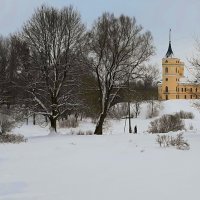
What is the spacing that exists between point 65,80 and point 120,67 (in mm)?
4676

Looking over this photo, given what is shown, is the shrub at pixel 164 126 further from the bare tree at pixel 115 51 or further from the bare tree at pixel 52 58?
the bare tree at pixel 52 58

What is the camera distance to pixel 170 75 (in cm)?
10225

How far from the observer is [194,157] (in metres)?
10.8

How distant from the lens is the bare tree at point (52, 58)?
27953 mm

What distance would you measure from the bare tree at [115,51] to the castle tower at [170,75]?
236 ft

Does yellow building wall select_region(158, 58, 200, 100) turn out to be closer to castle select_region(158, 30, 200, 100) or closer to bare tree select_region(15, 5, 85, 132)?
castle select_region(158, 30, 200, 100)

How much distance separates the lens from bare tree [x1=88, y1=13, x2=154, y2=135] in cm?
2947

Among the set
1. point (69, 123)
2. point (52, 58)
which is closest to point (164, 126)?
point (52, 58)

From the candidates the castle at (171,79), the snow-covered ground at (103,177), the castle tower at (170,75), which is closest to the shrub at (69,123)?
the snow-covered ground at (103,177)

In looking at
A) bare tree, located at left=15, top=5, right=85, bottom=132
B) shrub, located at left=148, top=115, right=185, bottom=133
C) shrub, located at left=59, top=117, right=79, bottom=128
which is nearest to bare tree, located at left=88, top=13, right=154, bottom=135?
bare tree, located at left=15, top=5, right=85, bottom=132

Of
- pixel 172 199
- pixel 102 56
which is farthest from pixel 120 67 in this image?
pixel 172 199

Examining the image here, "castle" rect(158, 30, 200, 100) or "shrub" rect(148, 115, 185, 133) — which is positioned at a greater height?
"castle" rect(158, 30, 200, 100)

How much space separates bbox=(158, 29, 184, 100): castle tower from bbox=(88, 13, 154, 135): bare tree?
2828 inches

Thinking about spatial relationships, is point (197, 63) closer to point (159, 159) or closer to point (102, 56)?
point (102, 56)
